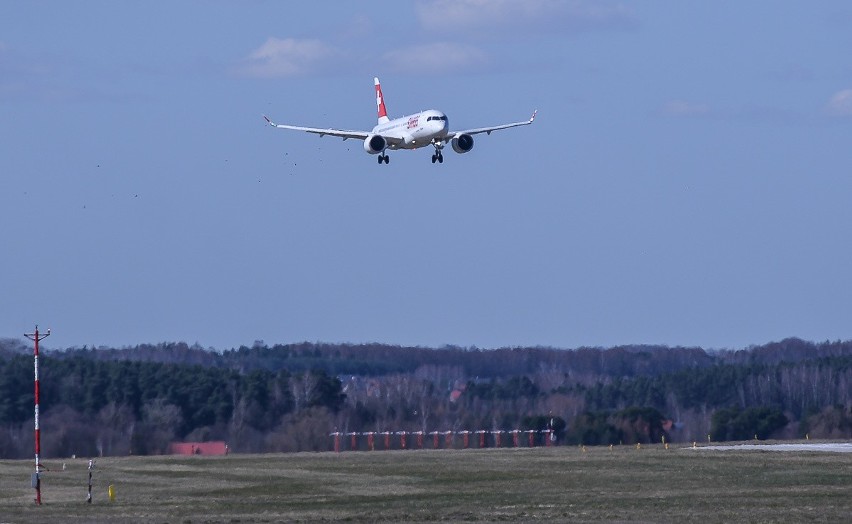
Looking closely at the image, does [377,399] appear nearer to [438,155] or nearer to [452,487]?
[438,155]

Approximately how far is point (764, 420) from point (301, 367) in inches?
1762

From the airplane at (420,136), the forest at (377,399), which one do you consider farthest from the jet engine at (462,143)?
the forest at (377,399)

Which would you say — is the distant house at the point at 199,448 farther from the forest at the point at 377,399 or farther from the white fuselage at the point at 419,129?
the white fuselage at the point at 419,129

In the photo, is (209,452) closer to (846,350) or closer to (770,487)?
(770,487)

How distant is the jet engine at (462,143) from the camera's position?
280ft

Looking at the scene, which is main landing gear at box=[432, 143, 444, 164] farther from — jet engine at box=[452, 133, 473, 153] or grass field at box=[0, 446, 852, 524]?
grass field at box=[0, 446, 852, 524]

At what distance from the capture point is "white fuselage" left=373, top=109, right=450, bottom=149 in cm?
8456

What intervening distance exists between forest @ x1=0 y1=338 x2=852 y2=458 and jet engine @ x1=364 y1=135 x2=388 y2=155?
2017cm

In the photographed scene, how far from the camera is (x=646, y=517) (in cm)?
4234

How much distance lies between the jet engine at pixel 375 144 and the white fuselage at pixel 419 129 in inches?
58.3

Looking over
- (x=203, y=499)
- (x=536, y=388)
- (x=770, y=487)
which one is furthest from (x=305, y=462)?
(x=536, y=388)

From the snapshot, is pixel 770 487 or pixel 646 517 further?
pixel 770 487

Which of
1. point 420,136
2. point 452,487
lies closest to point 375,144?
point 420,136

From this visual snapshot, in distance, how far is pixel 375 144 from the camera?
85.6m
